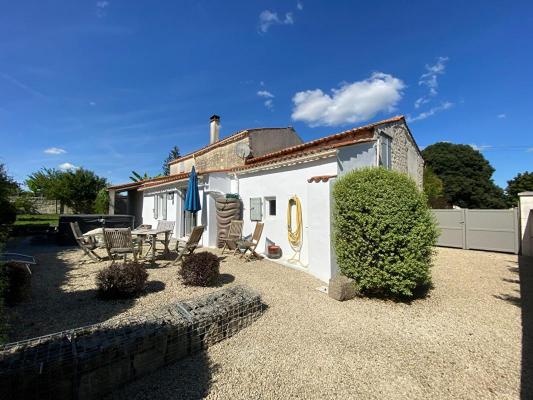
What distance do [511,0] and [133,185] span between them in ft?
72.7

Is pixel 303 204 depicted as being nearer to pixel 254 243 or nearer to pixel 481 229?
pixel 254 243

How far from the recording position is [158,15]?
29.8 feet

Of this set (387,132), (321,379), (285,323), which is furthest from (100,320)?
(387,132)

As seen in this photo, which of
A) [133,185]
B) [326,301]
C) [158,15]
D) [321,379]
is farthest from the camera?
[133,185]

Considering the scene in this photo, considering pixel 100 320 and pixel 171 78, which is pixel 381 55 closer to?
pixel 171 78

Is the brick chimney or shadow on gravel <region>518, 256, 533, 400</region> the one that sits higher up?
the brick chimney

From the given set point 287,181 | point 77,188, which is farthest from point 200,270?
point 77,188

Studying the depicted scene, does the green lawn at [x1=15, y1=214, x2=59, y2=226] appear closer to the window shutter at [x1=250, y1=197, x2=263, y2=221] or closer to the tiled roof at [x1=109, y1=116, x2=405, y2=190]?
the tiled roof at [x1=109, y1=116, x2=405, y2=190]

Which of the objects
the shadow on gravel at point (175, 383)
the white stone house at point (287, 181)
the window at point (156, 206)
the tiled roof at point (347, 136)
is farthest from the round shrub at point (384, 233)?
the window at point (156, 206)

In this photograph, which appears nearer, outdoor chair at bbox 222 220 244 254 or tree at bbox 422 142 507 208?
outdoor chair at bbox 222 220 244 254

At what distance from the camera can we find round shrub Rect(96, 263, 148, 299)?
210 inches

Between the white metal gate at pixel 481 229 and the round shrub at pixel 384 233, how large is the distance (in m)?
8.07

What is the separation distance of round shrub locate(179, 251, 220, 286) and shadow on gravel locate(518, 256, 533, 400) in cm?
544

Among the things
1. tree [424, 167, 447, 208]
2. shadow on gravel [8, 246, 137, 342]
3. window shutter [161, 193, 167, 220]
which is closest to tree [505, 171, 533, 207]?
tree [424, 167, 447, 208]
